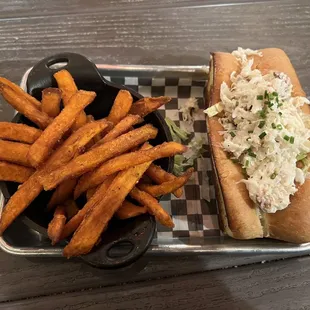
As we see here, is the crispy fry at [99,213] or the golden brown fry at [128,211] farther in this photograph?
the golden brown fry at [128,211]

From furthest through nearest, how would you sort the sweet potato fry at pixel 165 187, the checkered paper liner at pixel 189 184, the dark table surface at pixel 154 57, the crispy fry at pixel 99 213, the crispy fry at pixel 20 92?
the checkered paper liner at pixel 189 184
the dark table surface at pixel 154 57
the crispy fry at pixel 20 92
the sweet potato fry at pixel 165 187
the crispy fry at pixel 99 213

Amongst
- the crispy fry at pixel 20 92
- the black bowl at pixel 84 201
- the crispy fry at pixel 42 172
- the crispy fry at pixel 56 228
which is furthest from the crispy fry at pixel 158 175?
the crispy fry at pixel 20 92

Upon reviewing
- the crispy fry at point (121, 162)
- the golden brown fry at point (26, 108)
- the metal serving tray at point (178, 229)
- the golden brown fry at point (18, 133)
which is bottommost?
the metal serving tray at point (178, 229)

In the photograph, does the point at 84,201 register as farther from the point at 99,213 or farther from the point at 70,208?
the point at 99,213

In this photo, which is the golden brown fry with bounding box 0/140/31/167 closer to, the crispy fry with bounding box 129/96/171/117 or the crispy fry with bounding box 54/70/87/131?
the crispy fry with bounding box 54/70/87/131

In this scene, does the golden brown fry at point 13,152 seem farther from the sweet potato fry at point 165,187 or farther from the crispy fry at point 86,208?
the sweet potato fry at point 165,187

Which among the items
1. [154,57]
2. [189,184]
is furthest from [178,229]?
[154,57]

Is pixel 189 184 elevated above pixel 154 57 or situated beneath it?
situated beneath
